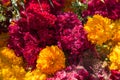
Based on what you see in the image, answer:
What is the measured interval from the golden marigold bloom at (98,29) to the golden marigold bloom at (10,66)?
0.42 meters

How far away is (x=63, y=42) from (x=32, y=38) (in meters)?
0.17

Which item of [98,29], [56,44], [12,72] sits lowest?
[12,72]

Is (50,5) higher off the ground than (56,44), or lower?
higher

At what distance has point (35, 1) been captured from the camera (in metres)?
2.73

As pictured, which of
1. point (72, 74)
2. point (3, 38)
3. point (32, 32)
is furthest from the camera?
point (3, 38)

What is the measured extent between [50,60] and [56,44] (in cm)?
15

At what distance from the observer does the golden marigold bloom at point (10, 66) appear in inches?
102

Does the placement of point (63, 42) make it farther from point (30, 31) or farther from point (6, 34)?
point (6, 34)

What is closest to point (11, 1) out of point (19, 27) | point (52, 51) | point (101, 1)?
point (19, 27)

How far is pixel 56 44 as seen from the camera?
2.71 metres

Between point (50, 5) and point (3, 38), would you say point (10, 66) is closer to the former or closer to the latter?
point (3, 38)

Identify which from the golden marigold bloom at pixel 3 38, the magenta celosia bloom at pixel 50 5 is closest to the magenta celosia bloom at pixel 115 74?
the magenta celosia bloom at pixel 50 5

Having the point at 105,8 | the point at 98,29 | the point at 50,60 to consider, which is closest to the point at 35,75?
the point at 50,60

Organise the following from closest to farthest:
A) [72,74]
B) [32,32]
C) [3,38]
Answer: [72,74], [32,32], [3,38]
